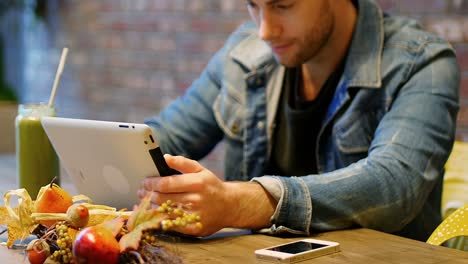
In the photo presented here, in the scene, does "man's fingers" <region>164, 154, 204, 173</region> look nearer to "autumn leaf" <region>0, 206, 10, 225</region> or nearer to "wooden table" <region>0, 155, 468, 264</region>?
"wooden table" <region>0, 155, 468, 264</region>

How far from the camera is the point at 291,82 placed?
2.20 metres

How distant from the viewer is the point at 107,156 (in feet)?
5.03

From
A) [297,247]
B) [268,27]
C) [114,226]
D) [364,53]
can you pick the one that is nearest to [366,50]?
[364,53]

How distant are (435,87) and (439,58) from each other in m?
0.11

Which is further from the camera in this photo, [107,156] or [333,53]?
[333,53]

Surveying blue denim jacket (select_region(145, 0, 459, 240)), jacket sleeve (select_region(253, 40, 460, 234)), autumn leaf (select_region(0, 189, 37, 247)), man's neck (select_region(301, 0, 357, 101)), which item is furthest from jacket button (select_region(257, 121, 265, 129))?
autumn leaf (select_region(0, 189, 37, 247))

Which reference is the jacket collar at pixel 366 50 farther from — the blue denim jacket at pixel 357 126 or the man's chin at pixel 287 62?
the man's chin at pixel 287 62

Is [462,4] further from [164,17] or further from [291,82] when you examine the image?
[164,17]

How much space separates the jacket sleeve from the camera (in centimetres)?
163

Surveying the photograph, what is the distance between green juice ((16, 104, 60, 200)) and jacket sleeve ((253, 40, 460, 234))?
54 cm

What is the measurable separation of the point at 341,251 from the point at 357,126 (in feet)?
2.06

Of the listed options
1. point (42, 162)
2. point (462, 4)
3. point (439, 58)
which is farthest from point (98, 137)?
point (462, 4)

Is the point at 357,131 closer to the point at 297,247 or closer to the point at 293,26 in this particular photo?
the point at 293,26

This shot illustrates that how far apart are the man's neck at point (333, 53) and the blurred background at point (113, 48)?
592mm
